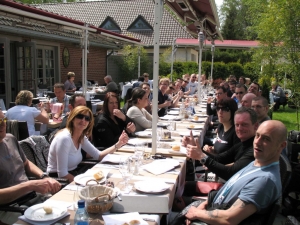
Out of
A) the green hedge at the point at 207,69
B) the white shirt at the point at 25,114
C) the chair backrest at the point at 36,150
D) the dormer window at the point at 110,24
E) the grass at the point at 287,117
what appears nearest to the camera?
the chair backrest at the point at 36,150

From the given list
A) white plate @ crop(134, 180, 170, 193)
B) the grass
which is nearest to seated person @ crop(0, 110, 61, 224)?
white plate @ crop(134, 180, 170, 193)

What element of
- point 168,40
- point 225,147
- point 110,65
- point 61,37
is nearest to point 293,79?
point 225,147

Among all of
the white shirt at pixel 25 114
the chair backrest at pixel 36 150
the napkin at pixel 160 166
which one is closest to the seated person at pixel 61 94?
the white shirt at pixel 25 114

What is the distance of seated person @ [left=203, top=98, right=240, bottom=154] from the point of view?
3.82 metres

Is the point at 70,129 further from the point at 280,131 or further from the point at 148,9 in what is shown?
the point at 148,9

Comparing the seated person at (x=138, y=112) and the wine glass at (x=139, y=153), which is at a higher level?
the seated person at (x=138, y=112)

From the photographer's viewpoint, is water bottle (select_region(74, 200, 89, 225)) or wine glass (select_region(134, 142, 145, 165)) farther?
wine glass (select_region(134, 142, 145, 165))

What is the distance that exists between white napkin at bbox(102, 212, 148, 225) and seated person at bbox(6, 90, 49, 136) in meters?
3.57

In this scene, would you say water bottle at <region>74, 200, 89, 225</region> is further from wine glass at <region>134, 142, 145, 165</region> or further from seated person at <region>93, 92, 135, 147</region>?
seated person at <region>93, 92, 135, 147</region>

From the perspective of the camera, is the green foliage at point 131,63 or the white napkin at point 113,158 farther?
the green foliage at point 131,63

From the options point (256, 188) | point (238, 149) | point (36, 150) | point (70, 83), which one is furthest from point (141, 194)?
point (70, 83)

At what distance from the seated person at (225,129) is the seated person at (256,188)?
1343 mm

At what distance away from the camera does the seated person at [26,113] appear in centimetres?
515

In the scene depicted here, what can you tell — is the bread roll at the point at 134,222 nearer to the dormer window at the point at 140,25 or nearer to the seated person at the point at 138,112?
the seated person at the point at 138,112
